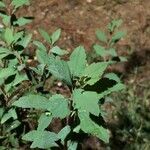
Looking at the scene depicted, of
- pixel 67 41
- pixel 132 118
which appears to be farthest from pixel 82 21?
pixel 132 118

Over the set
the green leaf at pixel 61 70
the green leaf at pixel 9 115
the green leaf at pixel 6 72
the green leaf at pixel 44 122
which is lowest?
the green leaf at pixel 9 115

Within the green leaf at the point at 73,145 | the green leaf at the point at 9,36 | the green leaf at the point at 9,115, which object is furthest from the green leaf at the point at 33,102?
the green leaf at the point at 9,115

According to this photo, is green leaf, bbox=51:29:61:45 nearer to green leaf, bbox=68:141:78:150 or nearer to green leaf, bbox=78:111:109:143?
green leaf, bbox=68:141:78:150

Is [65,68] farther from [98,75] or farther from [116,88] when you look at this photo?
[116,88]

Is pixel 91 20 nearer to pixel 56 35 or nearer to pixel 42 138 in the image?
pixel 56 35

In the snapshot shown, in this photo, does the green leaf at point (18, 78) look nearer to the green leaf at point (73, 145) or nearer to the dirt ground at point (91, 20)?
the green leaf at point (73, 145)

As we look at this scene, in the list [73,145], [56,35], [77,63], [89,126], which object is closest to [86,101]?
[89,126]
